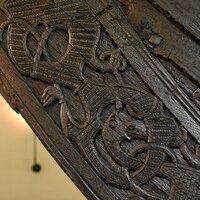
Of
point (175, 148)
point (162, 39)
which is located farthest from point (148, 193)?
point (162, 39)

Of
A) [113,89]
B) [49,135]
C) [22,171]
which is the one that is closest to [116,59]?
[113,89]

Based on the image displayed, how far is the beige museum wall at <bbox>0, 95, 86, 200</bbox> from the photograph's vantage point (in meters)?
2.08

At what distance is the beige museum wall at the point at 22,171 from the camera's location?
208 cm

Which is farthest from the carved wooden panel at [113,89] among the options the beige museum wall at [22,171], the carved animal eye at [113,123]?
the beige museum wall at [22,171]

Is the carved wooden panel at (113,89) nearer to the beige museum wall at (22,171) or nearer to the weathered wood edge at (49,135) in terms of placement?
the weathered wood edge at (49,135)

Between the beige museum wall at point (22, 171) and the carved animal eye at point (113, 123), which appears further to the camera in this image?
the beige museum wall at point (22, 171)

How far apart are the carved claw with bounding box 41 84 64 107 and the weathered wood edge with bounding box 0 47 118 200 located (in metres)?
0.01

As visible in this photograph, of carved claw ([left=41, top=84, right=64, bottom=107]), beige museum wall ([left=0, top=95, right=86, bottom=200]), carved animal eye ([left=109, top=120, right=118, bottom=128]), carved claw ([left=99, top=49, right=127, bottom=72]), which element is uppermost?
beige museum wall ([left=0, top=95, right=86, bottom=200])

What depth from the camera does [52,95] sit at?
0.78 meters

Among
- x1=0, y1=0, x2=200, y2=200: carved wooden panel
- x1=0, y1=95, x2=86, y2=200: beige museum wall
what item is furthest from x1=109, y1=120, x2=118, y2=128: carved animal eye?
x1=0, y1=95, x2=86, y2=200: beige museum wall

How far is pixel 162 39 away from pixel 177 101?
0.09 metres

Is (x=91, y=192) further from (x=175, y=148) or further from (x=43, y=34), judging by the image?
(x=43, y=34)

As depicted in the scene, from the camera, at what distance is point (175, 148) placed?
0.74 m

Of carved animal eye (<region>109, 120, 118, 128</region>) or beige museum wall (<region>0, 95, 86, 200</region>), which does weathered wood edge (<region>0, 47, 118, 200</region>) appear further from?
beige museum wall (<region>0, 95, 86, 200</region>)
